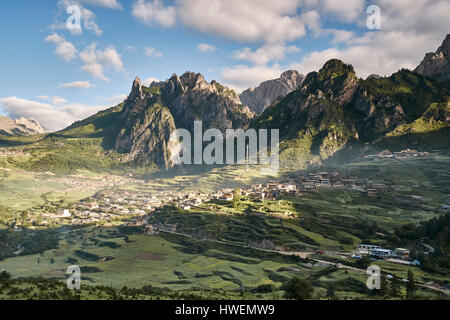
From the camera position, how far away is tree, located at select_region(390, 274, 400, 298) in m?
45.7

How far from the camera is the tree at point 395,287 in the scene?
4574cm

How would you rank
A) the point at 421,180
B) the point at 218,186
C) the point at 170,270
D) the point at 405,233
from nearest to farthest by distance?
1. the point at 170,270
2. the point at 405,233
3. the point at 421,180
4. the point at 218,186

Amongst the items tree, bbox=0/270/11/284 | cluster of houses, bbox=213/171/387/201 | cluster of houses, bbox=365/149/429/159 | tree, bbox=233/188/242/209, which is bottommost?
tree, bbox=0/270/11/284

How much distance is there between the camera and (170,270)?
216 ft

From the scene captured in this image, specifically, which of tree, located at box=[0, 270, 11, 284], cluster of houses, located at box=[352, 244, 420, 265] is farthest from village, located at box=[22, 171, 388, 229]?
tree, located at box=[0, 270, 11, 284]

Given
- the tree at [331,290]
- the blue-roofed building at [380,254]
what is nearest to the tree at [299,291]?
the tree at [331,290]

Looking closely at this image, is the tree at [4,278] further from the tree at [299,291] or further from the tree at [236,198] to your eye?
the tree at [236,198]

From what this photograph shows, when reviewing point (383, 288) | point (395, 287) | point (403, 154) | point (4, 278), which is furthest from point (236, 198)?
point (403, 154)

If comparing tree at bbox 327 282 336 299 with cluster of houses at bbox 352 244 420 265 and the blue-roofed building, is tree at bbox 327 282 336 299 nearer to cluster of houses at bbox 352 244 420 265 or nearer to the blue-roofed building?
cluster of houses at bbox 352 244 420 265

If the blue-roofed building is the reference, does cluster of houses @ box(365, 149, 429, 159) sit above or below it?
above

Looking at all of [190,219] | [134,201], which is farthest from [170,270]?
[134,201]

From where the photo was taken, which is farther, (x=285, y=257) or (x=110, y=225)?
(x=110, y=225)

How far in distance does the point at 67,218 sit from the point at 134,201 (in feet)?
134
